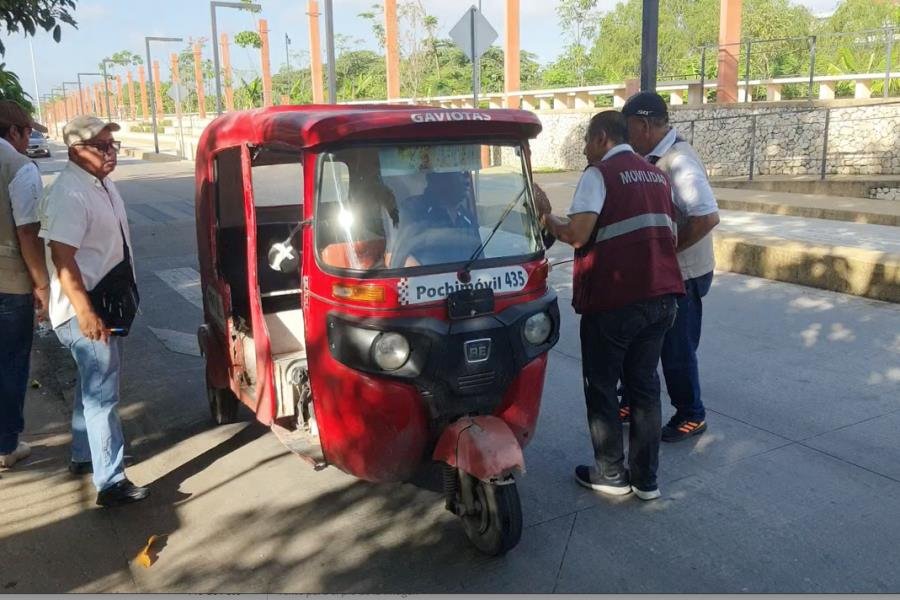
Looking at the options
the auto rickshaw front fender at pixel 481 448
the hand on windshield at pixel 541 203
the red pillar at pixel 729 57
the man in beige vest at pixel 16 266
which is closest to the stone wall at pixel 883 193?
the red pillar at pixel 729 57

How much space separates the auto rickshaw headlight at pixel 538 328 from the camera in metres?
3.53

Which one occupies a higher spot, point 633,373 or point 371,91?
point 371,91

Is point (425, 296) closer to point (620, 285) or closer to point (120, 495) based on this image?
point (620, 285)

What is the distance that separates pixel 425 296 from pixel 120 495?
1.93 m

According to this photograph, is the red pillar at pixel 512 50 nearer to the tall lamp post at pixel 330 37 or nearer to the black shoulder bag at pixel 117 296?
the tall lamp post at pixel 330 37

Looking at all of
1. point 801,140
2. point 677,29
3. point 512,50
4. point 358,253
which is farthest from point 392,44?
point 358,253

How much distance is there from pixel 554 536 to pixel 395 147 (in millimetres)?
1894

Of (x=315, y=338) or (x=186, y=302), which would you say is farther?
(x=186, y=302)

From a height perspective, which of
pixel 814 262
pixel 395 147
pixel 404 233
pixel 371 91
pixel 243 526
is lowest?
pixel 243 526

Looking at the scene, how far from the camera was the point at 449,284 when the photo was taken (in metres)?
3.31

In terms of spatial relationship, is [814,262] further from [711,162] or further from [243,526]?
[711,162]

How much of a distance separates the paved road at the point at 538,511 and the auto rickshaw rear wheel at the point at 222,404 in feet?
0.35

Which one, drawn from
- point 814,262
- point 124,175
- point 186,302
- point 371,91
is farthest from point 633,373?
point 371,91

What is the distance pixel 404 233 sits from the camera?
3.35 meters
